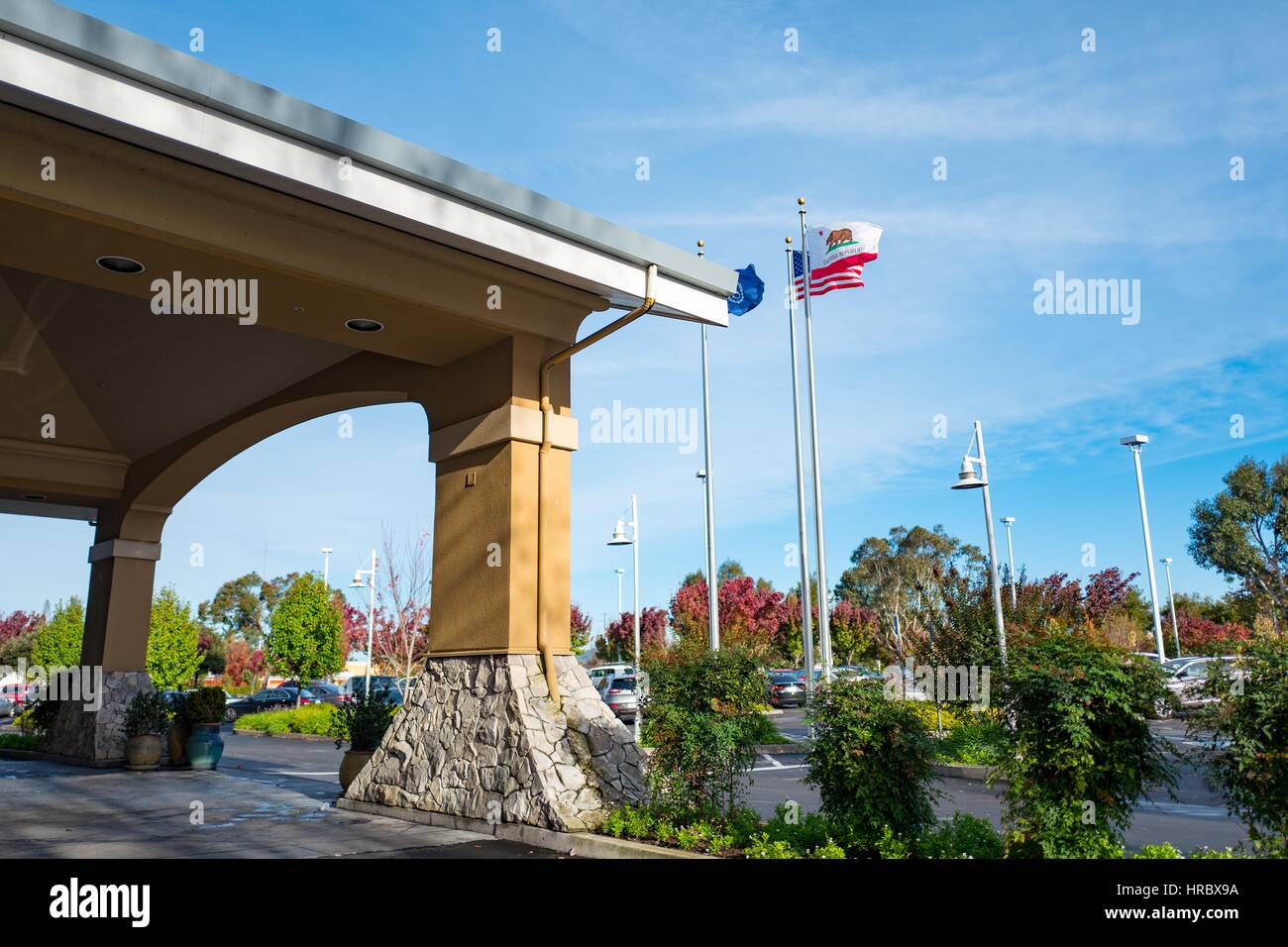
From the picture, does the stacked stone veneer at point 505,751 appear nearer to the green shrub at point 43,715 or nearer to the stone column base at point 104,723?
the stone column base at point 104,723

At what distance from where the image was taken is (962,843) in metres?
6.64

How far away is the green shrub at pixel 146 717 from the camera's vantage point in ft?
51.8

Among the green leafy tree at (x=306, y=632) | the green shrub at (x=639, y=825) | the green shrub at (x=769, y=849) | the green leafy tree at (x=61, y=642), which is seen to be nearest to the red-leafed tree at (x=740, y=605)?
the green leafy tree at (x=306, y=632)

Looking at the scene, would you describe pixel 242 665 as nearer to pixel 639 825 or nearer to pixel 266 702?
pixel 266 702

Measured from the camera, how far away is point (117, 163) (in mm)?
7207

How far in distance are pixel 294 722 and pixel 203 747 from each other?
11.8 m

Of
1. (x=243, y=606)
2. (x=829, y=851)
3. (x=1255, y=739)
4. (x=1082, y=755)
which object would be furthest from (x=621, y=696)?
(x=243, y=606)

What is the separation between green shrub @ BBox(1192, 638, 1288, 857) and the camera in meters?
5.18

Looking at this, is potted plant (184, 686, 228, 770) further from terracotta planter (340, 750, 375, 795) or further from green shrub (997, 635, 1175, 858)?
green shrub (997, 635, 1175, 858)

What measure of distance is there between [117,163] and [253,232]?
1.09 meters

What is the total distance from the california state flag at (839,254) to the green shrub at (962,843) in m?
13.8

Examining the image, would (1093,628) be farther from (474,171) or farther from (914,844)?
(474,171)

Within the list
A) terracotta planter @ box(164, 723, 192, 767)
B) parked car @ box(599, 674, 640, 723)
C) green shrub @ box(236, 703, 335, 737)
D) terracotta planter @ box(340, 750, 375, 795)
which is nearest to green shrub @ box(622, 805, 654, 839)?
terracotta planter @ box(340, 750, 375, 795)

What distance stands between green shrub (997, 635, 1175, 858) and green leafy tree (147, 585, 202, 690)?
106 ft
